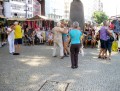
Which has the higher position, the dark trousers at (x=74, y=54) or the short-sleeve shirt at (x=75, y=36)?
the short-sleeve shirt at (x=75, y=36)

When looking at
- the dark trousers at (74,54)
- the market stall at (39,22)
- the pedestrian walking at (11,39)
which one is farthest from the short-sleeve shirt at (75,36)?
the market stall at (39,22)

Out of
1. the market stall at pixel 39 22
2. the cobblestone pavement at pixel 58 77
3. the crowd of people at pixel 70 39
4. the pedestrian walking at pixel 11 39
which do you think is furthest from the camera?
the market stall at pixel 39 22

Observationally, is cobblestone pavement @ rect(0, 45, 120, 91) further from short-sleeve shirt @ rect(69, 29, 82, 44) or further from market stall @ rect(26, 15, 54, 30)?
market stall @ rect(26, 15, 54, 30)

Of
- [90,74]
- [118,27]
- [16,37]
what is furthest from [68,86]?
[118,27]

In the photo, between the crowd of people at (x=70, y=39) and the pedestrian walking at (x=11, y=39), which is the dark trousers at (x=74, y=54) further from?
the pedestrian walking at (x=11, y=39)

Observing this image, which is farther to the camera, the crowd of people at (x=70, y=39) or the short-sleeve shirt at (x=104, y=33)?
the short-sleeve shirt at (x=104, y=33)

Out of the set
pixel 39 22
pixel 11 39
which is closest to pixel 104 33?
pixel 11 39

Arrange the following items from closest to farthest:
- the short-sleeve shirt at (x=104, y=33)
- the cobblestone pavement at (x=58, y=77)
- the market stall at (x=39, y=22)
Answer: the cobblestone pavement at (x=58, y=77) → the short-sleeve shirt at (x=104, y=33) → the market stall at (x=39, y=22)

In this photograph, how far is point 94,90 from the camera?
7844 millimetres

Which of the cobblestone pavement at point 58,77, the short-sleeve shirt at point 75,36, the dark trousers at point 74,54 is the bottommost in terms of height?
the cobblestone pavement at point 58,77

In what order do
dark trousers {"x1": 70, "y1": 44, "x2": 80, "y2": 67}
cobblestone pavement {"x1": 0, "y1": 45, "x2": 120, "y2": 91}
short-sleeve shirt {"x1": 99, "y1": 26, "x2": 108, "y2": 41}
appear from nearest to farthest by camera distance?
cobblestone pavement {"x1": 0, "y1": 45, "x2": 120, "y2": 91} < dark trousers {"x1": 70, "y1": 44, "x2": 80, "y2": 67} < short-sleeve shirt {"x1": 99, "y1": 26, "x2": 108, "y2": 41}

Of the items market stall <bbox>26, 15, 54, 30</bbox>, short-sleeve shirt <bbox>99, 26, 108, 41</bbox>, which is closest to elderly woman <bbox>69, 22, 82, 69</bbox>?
short-sleeve shirt <bbox>99, 26, 108, 41</bbox>

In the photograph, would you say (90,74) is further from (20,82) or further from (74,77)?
(20,82)

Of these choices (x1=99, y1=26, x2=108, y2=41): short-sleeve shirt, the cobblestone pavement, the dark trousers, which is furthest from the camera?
(x1=99, y1=26, x2=108, y2=41): short-sleeve shirt
